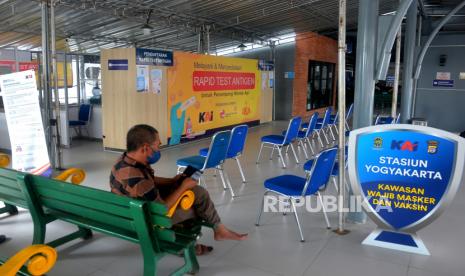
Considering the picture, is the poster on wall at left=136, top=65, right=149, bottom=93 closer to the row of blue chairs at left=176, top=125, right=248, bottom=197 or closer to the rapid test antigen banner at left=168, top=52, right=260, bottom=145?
the rapid test antigen banner at left=168, top=52, right=260, bottom=145

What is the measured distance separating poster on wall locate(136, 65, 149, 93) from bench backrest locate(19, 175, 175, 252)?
412 centimetres

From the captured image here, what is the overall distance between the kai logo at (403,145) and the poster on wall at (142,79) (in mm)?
4765

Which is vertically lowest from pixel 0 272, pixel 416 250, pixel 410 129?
pixel 416 250

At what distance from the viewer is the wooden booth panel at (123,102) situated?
6688 millimetres

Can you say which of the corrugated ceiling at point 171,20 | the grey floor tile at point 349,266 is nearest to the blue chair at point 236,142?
the grey floor tile at point 349,266

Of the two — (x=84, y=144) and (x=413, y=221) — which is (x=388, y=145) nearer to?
(x=413, y=221)

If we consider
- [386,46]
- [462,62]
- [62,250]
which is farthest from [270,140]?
[462,62]

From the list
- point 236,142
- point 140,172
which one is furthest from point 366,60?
point 140,172

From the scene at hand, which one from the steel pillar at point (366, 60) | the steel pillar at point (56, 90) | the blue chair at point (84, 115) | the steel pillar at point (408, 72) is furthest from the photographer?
the steel pillar at point (408, 72)

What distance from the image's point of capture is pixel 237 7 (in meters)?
8.53

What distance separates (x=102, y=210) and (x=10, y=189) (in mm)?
1010

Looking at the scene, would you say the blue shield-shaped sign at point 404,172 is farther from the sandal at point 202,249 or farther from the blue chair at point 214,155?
the blue chair at point 214,155

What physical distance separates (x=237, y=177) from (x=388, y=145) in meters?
2.72

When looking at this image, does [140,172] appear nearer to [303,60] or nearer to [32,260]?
[32,260]
